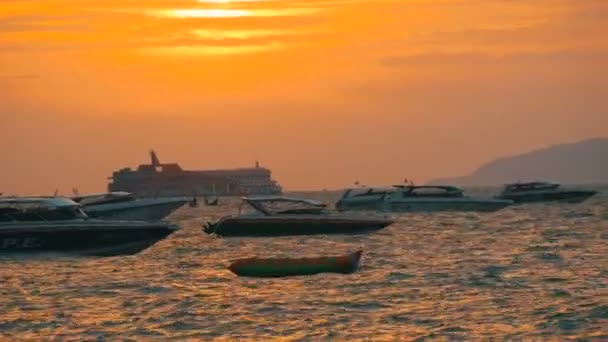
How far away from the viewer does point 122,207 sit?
77.7 metres

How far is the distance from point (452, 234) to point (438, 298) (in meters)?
33.1

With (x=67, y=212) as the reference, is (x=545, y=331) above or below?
below

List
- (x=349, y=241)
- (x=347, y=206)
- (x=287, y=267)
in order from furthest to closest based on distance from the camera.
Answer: (x=347, y=206) < (x=349, y=241) < (x=287, y=267)

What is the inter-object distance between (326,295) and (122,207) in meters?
45.5

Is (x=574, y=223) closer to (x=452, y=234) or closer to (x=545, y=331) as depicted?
(x=452, y=234)

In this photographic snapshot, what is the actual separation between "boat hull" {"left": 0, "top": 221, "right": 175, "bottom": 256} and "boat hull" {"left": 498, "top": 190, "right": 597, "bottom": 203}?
213 feet

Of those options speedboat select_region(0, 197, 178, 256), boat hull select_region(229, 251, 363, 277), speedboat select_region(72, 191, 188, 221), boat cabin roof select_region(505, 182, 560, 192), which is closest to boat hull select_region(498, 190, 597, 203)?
boat cabin roof select_region(505, 182, 560, 192)

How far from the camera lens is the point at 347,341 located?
25516 millimetres

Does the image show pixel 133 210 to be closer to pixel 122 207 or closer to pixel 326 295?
pixel 122 207

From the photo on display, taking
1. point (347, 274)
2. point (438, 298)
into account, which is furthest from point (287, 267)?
point (438, 298)

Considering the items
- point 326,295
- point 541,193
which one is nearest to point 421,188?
point 541,193

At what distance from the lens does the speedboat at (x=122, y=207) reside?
75062mm

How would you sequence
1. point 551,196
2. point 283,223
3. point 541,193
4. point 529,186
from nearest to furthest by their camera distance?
point 283,223
point 541,193
point 551,196
point 529,186

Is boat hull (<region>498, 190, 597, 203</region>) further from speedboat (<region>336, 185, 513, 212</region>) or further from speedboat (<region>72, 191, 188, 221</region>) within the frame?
speedboat (<region>72, 191, 188, 221</region>)
